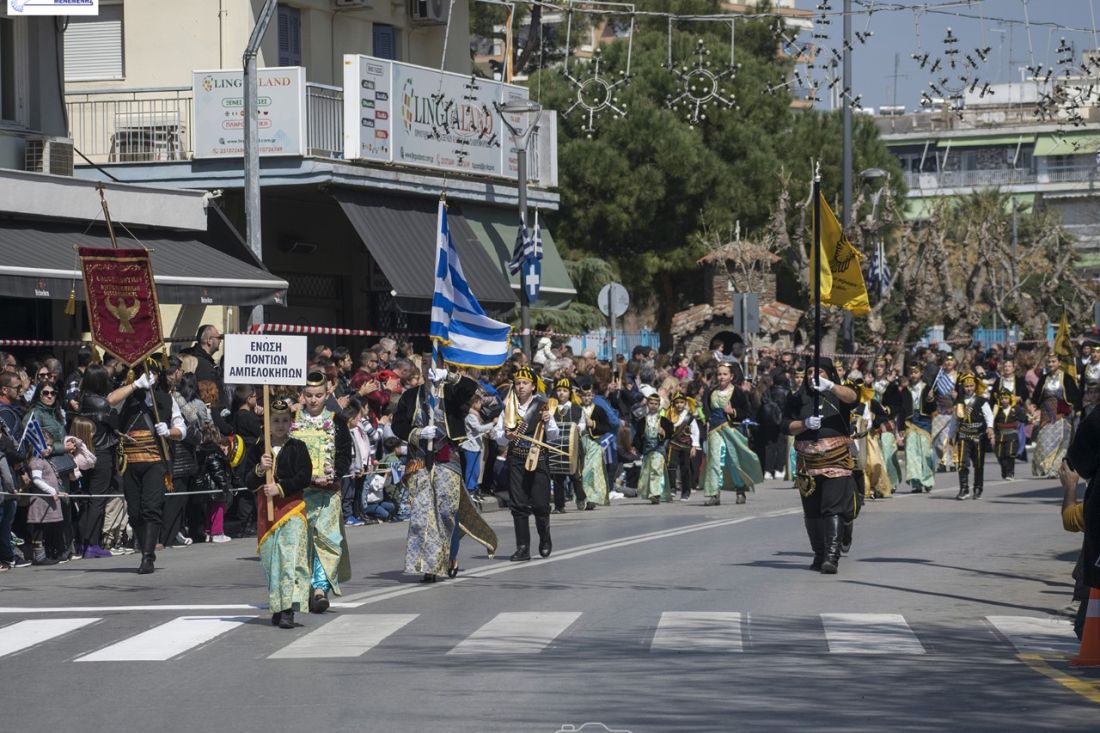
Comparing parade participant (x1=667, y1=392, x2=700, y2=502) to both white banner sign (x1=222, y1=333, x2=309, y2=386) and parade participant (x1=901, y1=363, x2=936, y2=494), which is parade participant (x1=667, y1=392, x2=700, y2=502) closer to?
parade participant (x1=901, y1=363, x2=936, y2=494)

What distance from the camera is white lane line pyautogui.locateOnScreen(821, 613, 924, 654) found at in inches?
460

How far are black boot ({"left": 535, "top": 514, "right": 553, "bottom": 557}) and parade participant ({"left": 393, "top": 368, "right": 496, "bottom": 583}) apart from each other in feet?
5.36

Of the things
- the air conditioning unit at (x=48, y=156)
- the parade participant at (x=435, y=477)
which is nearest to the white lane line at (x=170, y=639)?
the parade participant at (x=435, y=477)

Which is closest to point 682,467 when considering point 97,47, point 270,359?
point 97,47

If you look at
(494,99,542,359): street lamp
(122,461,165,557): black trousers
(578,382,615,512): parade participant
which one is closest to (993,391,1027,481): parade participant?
(578,382,615,512): parade participant

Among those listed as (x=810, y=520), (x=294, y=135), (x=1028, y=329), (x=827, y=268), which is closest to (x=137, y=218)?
(x=294, y=135)

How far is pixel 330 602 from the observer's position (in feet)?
47.0

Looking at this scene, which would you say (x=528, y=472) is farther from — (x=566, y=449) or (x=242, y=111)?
(x=242, y=111)

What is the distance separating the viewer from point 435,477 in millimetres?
15438

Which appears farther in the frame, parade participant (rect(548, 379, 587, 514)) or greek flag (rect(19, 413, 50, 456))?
parade participant (rect(548, 379, 587, 514))

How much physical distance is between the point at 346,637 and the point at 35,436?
21.9 ft

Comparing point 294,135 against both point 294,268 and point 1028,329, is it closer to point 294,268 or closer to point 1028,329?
point 294,268

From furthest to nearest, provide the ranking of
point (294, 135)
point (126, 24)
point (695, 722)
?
point (126, 24) → point (294, 135) → point (695, 722)

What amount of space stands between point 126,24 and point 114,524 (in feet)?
45.3
